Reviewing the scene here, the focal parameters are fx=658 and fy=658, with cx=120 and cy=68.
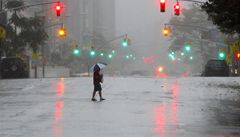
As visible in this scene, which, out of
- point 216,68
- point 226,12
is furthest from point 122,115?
point 216,68

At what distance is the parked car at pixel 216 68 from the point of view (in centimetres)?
5739

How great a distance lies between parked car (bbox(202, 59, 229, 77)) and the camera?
5739 cm

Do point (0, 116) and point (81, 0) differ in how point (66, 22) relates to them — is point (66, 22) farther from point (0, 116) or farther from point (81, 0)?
point (0, 116)

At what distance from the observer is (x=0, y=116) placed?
20.3m

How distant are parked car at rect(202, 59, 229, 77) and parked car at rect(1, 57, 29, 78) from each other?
16522 millimetres

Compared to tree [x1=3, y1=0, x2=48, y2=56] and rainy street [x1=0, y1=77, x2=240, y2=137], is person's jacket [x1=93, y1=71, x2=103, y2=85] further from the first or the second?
tree [x1=3, y1=0, x2=48, y2=56]

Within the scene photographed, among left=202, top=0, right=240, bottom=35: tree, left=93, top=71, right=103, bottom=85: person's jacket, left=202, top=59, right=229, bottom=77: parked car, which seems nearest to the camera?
left=93, top=71, right=103, bottom=85: person's jacket

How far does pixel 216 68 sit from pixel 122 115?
38306 millimetres

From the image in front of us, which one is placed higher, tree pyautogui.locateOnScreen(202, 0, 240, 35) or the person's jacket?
tree pyautogui.locateOnScreen(202, 0, 240, 35)

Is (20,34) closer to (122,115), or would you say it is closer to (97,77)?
(97,77)

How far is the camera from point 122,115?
20469mm

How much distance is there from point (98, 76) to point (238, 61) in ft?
170

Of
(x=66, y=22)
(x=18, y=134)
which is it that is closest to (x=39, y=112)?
(x=18, y=134)

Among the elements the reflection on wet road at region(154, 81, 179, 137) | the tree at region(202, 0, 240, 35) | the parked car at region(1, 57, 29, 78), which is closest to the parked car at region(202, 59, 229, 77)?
the parked car at region(1, 57, 29, 78)
